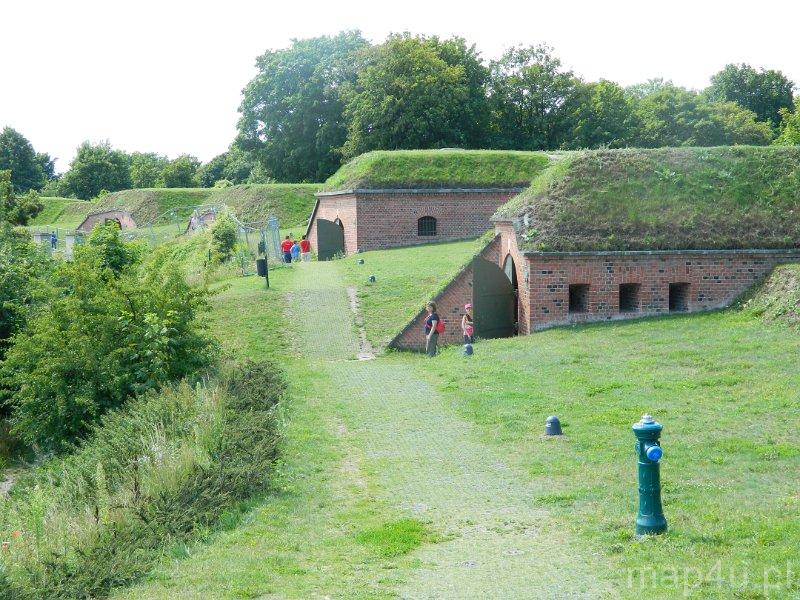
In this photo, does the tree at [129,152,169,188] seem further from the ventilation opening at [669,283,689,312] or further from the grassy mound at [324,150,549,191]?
the ventilation opening at [669,283,689,312]

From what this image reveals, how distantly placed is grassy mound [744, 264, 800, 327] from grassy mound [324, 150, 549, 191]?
1659cm

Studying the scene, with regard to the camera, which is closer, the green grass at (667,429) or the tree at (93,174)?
the green grass at (667,429)

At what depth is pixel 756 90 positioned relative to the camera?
74.6 meters

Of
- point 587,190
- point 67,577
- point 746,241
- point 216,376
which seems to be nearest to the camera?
point 67,577

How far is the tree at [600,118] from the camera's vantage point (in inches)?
2157

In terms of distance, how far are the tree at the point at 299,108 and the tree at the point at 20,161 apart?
2900 cm

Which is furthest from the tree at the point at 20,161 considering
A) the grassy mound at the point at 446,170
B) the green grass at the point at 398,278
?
the green grass at the point at 398,278

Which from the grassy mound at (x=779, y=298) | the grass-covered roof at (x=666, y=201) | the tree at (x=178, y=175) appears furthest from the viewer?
the tree at (x=178, y=175)

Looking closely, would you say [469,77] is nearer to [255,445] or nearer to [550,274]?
[550,274]

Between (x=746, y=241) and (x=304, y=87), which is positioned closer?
(x=746, y=241)

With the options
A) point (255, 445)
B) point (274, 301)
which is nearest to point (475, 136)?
point (274, 301)

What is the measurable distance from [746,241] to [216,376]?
11.0 metres

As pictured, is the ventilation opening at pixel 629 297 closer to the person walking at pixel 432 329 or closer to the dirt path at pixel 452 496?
the person walking at pixel 432 329

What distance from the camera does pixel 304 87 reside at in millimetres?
60312
